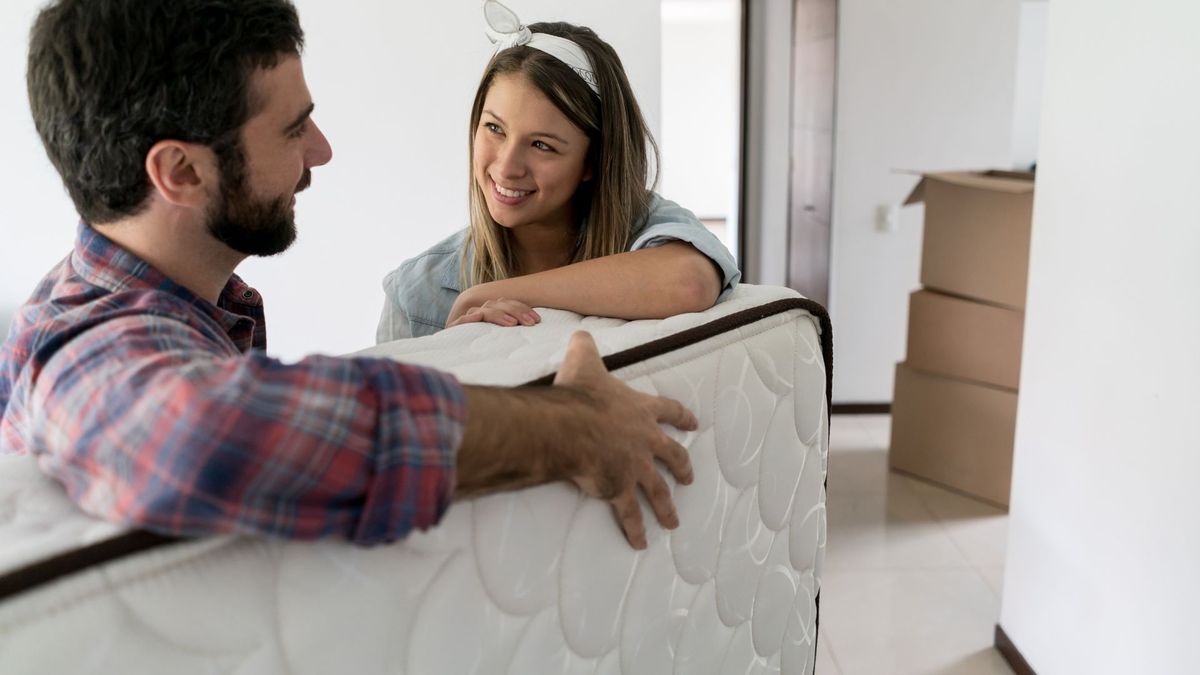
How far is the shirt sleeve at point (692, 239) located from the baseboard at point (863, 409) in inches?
113

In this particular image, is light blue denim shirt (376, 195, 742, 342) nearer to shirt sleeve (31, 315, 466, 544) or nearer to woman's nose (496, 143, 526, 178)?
woman's nose (496, 143, 526, 178)

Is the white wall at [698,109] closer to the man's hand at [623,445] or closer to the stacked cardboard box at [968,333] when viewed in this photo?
the stacked cardboard box at [968,333]

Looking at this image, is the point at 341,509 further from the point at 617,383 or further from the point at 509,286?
the point at 509,286

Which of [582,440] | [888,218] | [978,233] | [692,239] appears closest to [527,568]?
[582,440]

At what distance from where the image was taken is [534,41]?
1.39 metres

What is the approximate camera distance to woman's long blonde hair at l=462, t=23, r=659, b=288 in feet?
4.48

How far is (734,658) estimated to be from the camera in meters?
0.93

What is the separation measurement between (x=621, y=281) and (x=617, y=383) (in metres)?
0.38

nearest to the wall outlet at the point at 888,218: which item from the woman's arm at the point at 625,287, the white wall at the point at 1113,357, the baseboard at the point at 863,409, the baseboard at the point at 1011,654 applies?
the baseboard at the point at 863,409

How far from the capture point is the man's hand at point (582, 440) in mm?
626

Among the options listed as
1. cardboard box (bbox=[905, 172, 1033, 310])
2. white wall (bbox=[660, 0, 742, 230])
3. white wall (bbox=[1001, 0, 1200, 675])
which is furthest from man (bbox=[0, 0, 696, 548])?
white wall (bbox=[660, 0, 742, 230])

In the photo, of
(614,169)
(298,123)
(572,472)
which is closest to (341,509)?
(572,472)

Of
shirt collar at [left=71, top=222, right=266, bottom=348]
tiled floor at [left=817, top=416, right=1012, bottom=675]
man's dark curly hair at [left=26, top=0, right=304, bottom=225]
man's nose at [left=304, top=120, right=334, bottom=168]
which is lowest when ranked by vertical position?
tiled floor at [left=817, top=416, right=1012, bottom=675]

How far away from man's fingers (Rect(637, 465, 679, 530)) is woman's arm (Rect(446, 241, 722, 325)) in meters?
0.32
